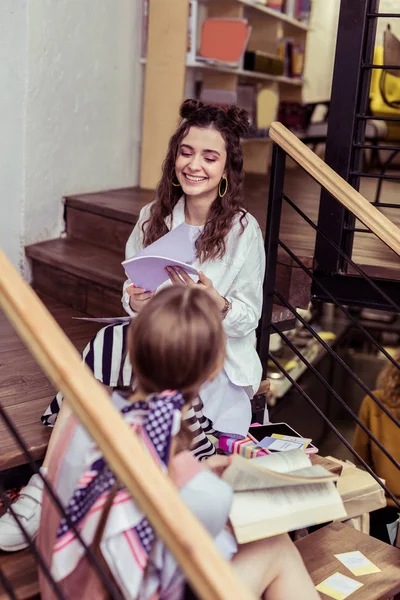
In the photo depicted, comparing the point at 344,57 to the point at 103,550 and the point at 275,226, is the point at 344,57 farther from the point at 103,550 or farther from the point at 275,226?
the point at 103,550

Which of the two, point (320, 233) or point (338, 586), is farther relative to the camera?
point (320, 233)

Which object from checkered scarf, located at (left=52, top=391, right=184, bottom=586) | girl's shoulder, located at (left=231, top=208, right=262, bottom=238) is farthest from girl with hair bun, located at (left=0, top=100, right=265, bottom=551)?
checkered scarf, located at (left=52, top=391, right=184, bottom=586)

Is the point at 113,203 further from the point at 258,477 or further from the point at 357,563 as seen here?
the point at 258,477

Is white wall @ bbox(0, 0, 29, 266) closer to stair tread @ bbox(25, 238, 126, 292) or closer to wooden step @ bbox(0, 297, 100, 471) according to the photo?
stair tread @ bbox(25, 238, 126, 292)

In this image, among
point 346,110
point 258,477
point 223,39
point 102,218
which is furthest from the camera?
point 223,39

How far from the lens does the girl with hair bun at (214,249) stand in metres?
2.23

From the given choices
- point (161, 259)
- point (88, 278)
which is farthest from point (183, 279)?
point (88, 278)

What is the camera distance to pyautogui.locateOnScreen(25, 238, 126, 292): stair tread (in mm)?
3232

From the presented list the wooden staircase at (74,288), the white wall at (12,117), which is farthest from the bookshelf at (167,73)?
the white wall at (12,117)

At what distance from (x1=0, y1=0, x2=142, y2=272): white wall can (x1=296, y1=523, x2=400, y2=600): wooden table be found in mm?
1890

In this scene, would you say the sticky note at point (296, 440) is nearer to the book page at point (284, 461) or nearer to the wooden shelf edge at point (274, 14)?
the book page at point (284, 461)

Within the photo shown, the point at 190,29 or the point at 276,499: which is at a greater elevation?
the point at 190,29

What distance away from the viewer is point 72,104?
369 centimetres

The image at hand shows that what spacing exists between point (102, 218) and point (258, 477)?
2.08m
